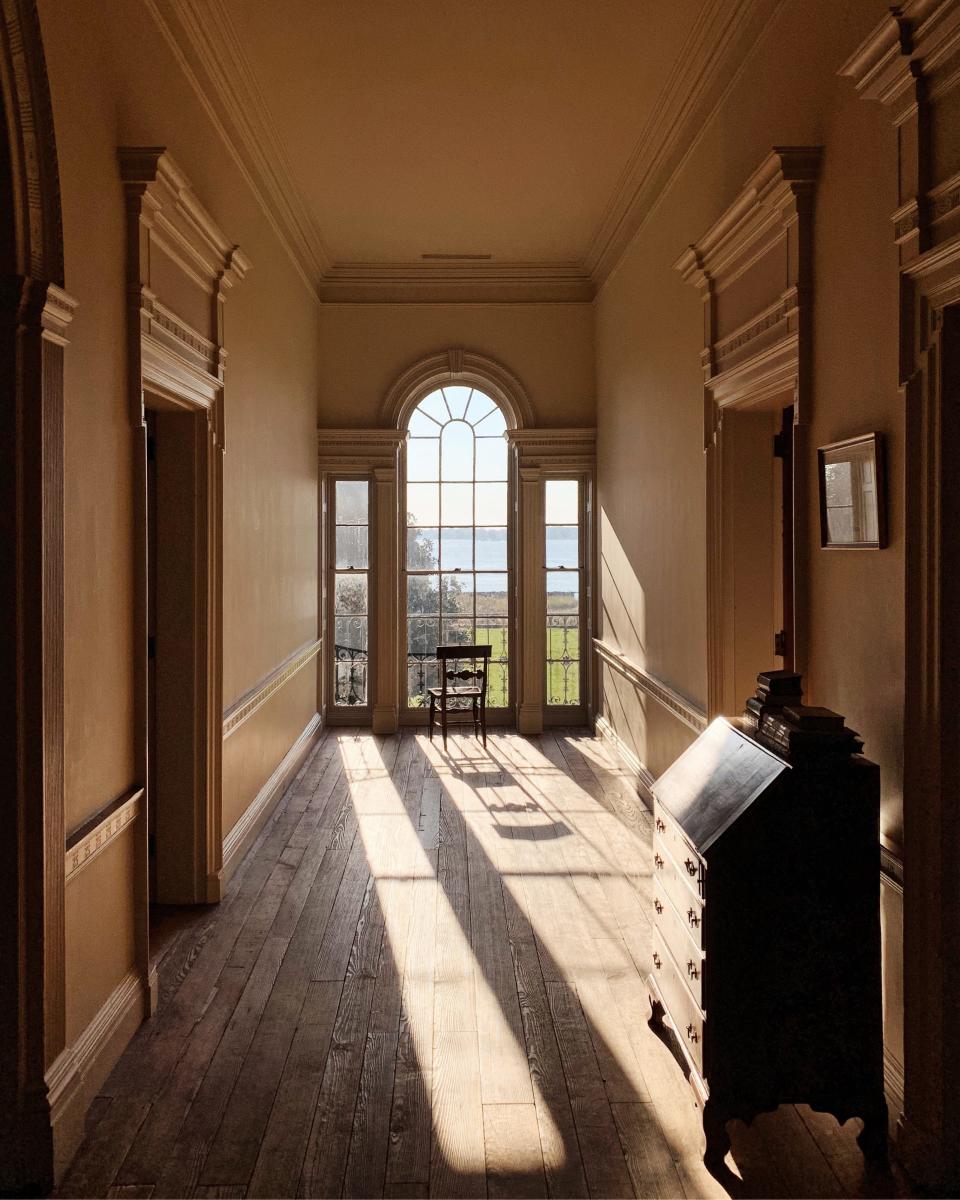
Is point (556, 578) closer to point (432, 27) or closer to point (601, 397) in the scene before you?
point (601, 397)

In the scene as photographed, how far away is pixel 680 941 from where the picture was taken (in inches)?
118

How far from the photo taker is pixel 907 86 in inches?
101

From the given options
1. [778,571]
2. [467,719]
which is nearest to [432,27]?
[778,571]

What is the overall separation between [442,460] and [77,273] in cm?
595

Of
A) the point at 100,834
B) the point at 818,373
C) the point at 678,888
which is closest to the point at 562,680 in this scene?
the point at 818,373

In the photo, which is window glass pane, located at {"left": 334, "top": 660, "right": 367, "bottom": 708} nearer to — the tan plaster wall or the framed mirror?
the tan plaster wall

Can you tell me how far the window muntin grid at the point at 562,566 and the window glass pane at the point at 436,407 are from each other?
1102mm

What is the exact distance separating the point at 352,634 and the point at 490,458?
6.60 feet

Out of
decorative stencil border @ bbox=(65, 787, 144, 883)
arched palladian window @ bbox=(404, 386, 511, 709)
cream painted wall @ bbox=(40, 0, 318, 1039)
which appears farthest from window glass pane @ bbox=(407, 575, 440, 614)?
decorative stencil border @ bbox=(65, 787, 144, 883)

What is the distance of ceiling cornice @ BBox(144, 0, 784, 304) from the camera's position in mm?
4121

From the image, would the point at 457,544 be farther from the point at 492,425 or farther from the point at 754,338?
the point at 754,338

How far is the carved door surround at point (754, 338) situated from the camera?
11.4 feet

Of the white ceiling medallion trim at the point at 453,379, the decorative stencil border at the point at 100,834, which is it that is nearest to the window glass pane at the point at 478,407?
the white ceiling medallion trim at the point at 453,379

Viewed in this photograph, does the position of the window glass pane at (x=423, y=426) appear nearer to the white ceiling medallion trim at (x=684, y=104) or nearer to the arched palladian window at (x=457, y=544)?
the arched palladian window at (x=457, y=544)
